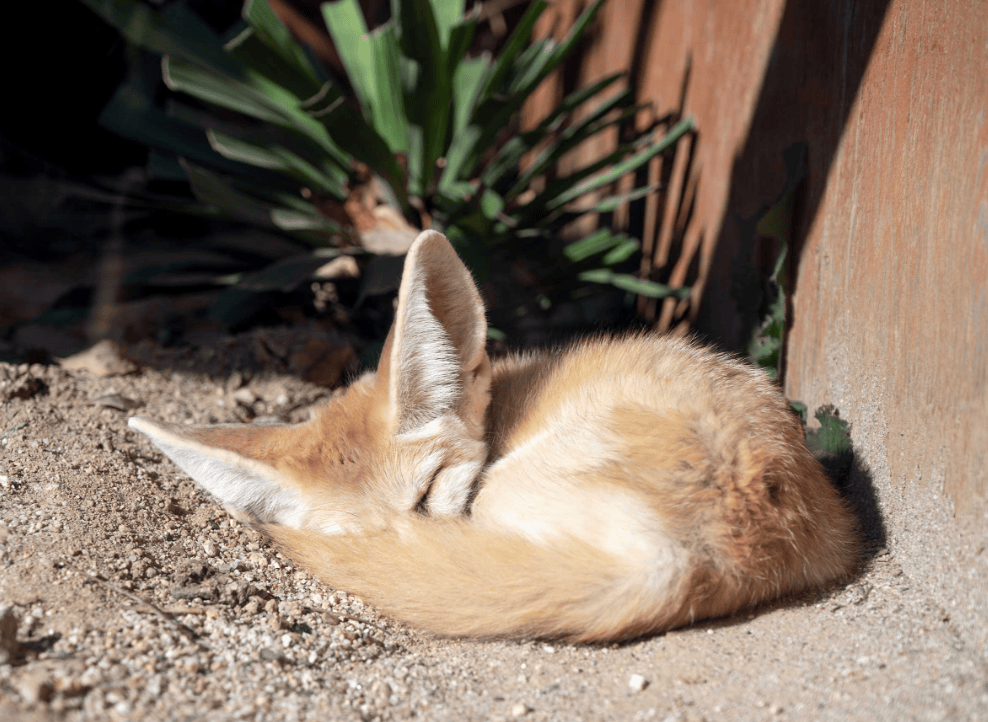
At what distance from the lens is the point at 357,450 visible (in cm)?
213

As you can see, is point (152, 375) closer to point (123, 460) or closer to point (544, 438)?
point (123, 460)

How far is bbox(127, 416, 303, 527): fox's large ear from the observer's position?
2066 millimetres

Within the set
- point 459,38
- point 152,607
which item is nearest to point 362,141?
point 459,38

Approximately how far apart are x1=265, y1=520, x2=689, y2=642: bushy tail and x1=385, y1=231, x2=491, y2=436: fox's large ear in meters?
0.36

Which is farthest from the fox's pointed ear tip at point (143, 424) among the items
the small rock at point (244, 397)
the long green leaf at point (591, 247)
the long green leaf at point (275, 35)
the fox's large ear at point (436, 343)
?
the long green leaf at point (591, 247)

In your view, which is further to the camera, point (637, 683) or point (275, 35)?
point (275, 35)

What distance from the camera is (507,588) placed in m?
1.73

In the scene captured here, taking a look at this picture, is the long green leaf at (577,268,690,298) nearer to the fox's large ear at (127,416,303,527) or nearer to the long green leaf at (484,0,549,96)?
the long green leaf at (484,0,549,96)

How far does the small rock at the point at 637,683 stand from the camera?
5.44 ft

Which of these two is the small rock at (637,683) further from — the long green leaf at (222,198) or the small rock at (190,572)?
the long green leaf at (222,198)

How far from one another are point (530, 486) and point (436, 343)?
47cm

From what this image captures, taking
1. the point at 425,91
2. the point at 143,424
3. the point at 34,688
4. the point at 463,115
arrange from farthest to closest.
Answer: the point at 463,115
the point at 425,91
the point at 143,424
the point at 34,688

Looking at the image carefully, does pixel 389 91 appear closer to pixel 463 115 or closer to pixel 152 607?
pixel 463 115

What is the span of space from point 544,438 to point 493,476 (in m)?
0.18
